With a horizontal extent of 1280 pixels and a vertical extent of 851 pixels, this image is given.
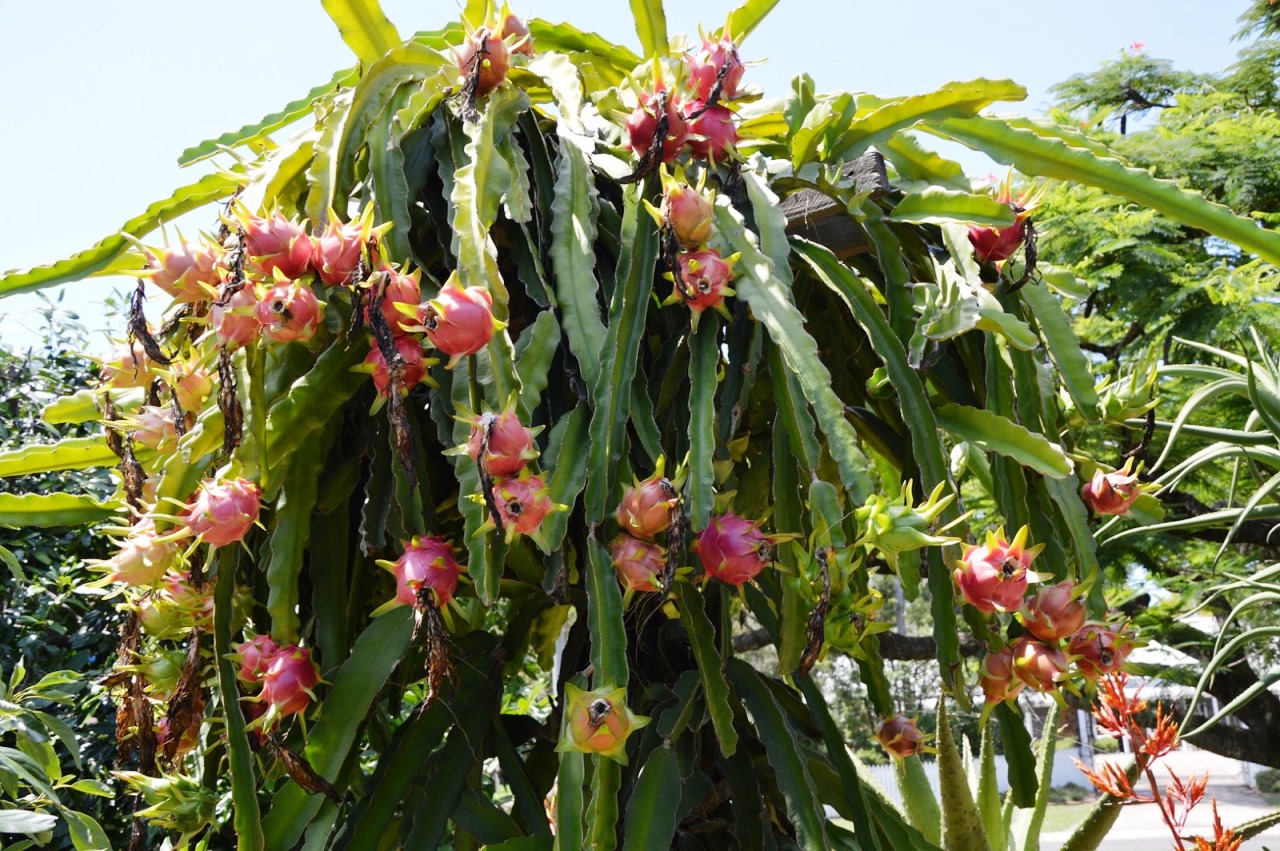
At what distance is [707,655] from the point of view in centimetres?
71

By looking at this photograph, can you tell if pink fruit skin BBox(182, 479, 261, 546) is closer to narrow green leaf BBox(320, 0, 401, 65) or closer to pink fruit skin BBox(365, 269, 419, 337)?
pink fruit skin BBox(365, 269, 419, 337)

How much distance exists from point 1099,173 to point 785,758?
22.6 inches

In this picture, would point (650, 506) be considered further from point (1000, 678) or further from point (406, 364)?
point (1000, 678)

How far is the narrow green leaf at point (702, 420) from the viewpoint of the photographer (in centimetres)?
65

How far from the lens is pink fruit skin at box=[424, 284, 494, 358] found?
60cm

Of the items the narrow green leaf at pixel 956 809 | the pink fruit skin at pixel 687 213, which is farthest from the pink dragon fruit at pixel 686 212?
the narrow green leaf at pixel 956 809

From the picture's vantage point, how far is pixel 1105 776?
1.92 m

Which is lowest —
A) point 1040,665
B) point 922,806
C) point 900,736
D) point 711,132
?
point 922,806

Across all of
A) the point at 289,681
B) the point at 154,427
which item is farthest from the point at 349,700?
the point at 154,427

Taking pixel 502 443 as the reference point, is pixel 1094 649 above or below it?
below

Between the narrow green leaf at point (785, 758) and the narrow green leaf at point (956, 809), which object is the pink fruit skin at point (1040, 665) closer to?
the narrow green leaf at point (785, 758)

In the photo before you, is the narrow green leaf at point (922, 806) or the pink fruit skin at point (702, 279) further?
the narrow green leaf at point (922, 806)

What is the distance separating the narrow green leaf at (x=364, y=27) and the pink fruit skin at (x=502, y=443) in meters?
0.48

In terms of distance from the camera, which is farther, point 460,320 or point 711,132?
point 711,132
